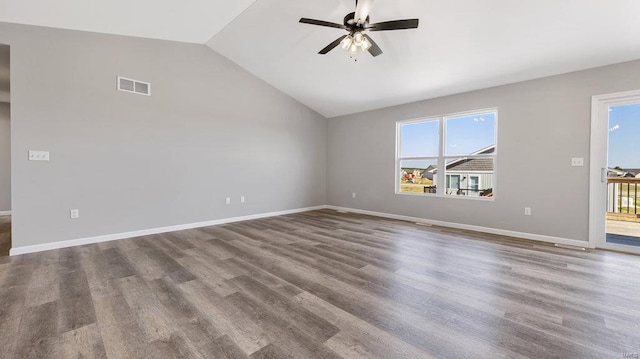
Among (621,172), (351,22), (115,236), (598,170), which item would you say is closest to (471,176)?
(598,170)

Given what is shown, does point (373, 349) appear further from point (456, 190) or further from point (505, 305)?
point (456, 190)

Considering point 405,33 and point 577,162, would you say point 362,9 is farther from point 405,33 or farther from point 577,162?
point 577,162

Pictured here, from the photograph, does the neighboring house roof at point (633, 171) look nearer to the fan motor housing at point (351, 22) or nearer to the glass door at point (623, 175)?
the glass door at point (623, 175)

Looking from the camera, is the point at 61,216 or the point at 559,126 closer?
the point at 61,216

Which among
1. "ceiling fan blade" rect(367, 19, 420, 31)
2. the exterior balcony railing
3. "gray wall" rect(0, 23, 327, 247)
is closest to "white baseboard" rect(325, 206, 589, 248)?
the exterior balcony railing

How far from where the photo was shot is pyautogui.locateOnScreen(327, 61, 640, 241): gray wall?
140 inches

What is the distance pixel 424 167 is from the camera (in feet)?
17.6

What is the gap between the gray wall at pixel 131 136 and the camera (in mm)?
3238

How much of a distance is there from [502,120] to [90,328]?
5631 millimetres

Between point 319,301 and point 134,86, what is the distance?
4.27m

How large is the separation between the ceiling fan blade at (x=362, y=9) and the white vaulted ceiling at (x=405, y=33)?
58cm

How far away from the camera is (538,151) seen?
391cm

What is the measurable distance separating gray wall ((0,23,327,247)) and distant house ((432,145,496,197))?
147 inches

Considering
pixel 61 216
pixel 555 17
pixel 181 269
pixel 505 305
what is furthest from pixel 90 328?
pixel 555 17
